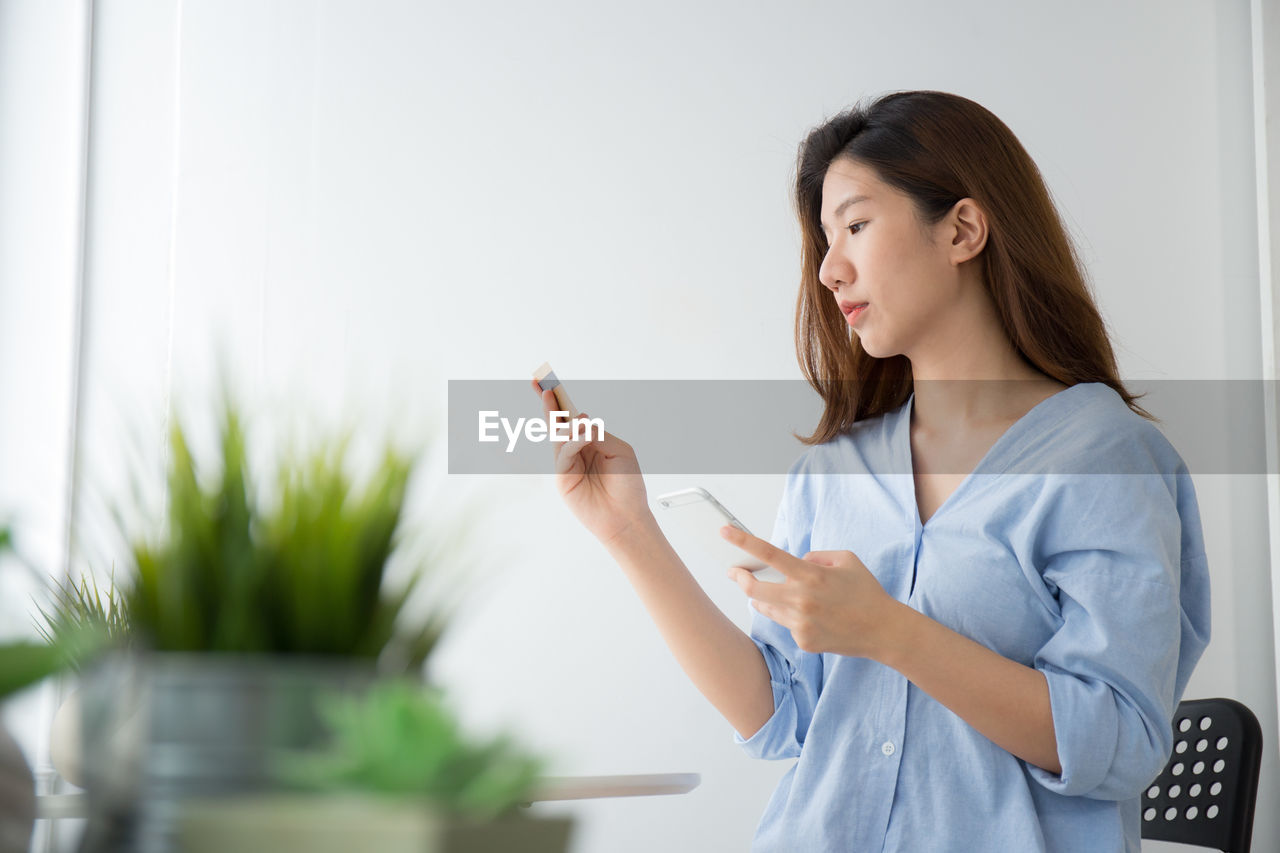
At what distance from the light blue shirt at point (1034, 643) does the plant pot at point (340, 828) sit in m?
0.88

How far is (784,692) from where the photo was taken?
1.28m

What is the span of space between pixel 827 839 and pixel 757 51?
4.74 ft

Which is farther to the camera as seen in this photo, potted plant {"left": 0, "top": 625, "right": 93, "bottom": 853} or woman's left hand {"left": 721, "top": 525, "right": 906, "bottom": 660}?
woman's left hand {"left": 721, "top": 525, "right": 906, "bottom": 660}

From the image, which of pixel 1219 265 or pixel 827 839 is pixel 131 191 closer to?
pixel 827 839

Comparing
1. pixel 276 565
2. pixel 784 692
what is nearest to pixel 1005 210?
pixel 784 692

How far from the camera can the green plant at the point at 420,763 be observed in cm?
26

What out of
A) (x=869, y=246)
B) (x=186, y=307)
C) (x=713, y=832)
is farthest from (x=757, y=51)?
(x=713, y=832)

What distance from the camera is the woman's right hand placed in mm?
1204

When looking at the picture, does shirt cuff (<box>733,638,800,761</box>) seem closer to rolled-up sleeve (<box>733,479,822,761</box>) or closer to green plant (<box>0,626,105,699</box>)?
rolled-up sleeve (<box>733,479,822,761</box>)

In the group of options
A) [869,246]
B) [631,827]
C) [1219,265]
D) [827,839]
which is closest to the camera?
[827,839]

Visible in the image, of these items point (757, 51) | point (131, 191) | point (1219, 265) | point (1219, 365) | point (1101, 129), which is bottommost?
point (1219, 365)

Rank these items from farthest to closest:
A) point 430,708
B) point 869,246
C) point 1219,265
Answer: point 1219,265, point 869,246, point 430,708

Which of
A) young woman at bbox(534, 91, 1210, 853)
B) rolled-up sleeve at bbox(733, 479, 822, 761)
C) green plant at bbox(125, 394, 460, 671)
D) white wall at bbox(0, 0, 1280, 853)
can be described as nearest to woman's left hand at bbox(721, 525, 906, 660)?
young woman at bbox(534, 91, 1210, 853)

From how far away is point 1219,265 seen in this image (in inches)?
76.8
